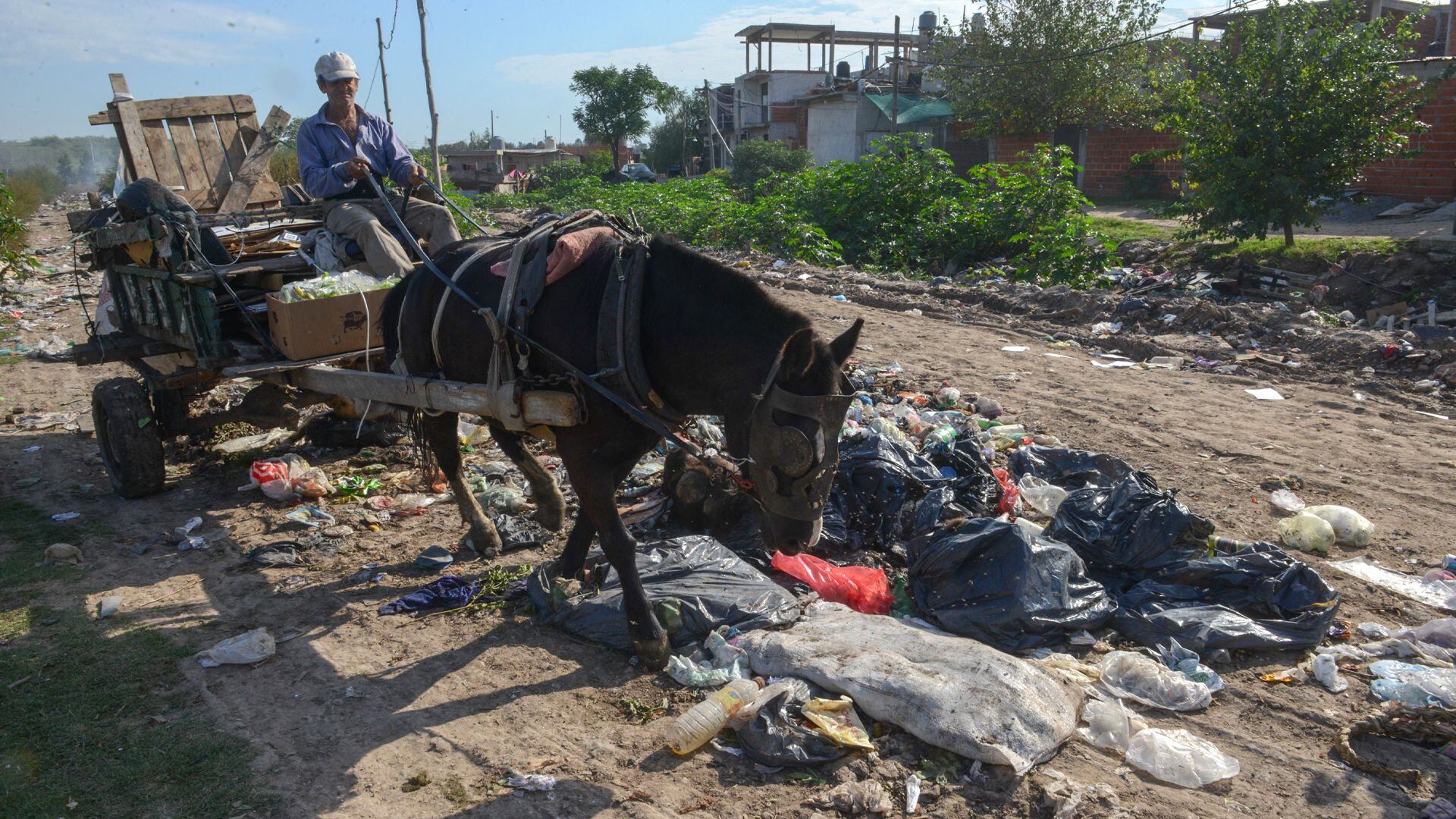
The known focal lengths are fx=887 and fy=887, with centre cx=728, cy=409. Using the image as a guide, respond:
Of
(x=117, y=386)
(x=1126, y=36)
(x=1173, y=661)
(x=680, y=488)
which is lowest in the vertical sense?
(x=1173, y=661)

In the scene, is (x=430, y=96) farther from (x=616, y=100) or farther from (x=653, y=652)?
(x=616, y=100)

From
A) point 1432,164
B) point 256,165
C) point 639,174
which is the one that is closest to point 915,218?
point 1432,164

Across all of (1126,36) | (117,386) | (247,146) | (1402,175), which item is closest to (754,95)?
(1126,36)

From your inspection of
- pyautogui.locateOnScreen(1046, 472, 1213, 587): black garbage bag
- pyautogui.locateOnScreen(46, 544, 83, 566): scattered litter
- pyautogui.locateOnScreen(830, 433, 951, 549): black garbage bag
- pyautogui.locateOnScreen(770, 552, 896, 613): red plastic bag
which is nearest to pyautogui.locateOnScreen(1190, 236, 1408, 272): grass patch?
pyautogui.locateOnScreen(1046, 472, 1213, 587): black garbage bag

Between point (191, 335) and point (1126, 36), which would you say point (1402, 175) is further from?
point (191, 335)

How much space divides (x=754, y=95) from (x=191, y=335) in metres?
43.3

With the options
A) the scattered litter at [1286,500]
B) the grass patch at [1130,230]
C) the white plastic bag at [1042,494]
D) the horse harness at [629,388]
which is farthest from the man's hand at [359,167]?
the grass patch at [1130,230]

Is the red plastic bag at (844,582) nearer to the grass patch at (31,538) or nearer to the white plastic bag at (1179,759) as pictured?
the white plastic bag at (1179,759)

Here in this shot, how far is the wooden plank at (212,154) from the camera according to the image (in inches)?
301

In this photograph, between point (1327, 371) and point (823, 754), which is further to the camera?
point (1327, 371)

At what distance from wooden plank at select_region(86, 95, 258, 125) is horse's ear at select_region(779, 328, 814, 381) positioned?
21.9ft

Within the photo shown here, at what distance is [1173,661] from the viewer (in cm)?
373

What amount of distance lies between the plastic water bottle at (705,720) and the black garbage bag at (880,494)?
1656 mm

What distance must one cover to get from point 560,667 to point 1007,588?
1.98 metres
